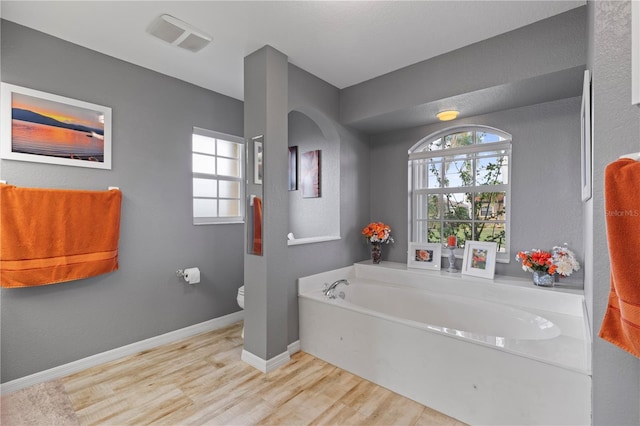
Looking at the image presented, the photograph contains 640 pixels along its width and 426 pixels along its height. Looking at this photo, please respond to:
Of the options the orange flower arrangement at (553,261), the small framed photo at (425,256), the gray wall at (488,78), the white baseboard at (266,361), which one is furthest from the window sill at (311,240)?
the orange flower arrangement at (553,261)

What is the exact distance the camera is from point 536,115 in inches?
102

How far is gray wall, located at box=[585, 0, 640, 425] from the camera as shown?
107 cm

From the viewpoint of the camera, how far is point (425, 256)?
316 cm

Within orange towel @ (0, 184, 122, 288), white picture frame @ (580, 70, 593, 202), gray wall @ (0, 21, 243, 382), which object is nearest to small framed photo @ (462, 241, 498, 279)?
white picture frame @ (580, 70, 593, 202)

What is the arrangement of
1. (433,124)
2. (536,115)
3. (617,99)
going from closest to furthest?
(617,99), (536,115), (433,124)

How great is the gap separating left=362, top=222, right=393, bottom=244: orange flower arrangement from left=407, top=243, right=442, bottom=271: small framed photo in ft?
0.96

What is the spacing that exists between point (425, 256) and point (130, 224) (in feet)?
9.37

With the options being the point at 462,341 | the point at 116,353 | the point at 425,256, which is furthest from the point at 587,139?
the point at 116,353

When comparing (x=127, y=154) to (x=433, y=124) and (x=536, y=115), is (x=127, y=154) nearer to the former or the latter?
(x=433, y=124)

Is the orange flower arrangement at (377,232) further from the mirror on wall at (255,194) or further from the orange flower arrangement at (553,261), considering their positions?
the mirror on wall at (255,194)

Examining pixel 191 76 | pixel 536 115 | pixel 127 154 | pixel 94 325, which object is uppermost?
pixel 191 76

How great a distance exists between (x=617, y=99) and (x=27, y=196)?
3.26m

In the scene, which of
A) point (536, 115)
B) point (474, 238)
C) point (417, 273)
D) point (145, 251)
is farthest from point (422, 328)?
point (145, 251)

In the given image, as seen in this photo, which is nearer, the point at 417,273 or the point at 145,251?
the point at 145,251
